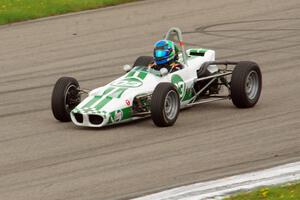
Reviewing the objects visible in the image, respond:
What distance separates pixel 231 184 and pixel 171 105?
3370 millimetres

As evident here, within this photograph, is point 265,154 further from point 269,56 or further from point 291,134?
point 269,56

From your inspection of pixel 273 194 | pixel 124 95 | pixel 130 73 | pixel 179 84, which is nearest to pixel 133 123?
pixel 124 95

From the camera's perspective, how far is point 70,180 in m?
11.4

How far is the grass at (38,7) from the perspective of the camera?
84.2ft

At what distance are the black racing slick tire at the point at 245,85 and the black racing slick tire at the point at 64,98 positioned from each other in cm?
240

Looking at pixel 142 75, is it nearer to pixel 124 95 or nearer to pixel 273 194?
pixel 124 95

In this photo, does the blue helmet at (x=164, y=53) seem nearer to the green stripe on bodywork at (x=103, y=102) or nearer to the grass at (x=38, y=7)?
the green stripe on bodywork at (x=103, y=102)

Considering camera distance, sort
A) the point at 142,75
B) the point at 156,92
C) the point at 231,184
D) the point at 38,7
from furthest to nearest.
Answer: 1. the point at 38,7
2. the point at 142,75
3. the point at 156,92
4. the point at 231,184

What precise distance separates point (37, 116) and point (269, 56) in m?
6.29

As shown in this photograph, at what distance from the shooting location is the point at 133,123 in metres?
14.6

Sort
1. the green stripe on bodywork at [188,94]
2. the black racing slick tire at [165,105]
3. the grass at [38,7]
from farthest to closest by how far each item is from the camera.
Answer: the grass at [38,7]
the green stripe on bodywork at [188,94]
the black racing slick tire at [165,105]

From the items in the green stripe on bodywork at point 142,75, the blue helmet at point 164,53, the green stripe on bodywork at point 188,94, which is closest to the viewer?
A: the green stripe on bodywork at point 142,75

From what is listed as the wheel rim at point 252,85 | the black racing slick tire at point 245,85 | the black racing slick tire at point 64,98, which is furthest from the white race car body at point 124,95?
the wheel rim at point 252,85

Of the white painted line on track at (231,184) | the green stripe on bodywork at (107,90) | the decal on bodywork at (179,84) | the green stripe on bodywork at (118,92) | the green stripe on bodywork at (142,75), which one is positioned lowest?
the white painted line on track at (231,184)
